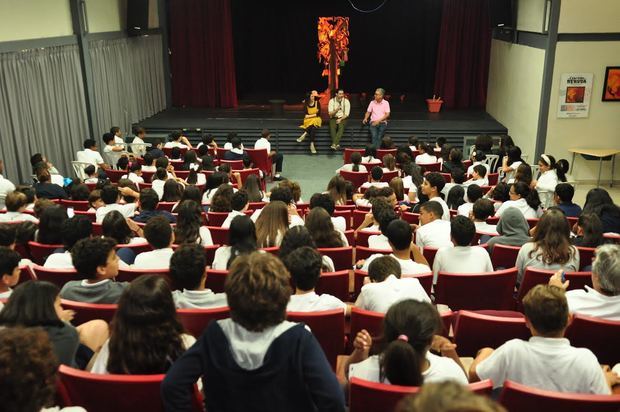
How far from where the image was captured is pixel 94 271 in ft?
10.9

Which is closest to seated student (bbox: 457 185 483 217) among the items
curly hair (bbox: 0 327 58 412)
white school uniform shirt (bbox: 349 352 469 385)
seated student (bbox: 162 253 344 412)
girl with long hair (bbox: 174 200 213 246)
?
girl with long hair (bbox: 174 200 213 246)

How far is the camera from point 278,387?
1.87 meters

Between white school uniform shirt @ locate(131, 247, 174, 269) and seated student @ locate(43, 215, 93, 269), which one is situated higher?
seated student @ locate(43, 215, 93, 269)

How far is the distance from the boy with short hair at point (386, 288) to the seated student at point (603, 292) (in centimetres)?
89

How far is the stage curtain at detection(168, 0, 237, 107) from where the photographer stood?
15328mm

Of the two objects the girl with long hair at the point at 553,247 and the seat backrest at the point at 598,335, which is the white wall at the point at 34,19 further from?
the seat backrest at the point at 598,335

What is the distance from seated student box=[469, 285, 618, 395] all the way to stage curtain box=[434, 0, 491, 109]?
13.6 meters

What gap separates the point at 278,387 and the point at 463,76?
1464cm

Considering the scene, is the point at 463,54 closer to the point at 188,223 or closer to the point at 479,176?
the point at 479,176

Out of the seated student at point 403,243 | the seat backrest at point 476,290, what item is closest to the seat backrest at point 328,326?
the seated student at point 403,243

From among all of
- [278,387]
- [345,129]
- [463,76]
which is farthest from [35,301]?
[463,76]

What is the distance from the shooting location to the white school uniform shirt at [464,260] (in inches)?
162

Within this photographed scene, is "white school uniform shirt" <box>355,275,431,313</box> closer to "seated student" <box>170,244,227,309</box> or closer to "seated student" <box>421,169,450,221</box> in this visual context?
"seated student" <box>170,244,227,309</box>

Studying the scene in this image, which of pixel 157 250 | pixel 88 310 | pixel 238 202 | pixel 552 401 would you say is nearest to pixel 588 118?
pixel 238 202
